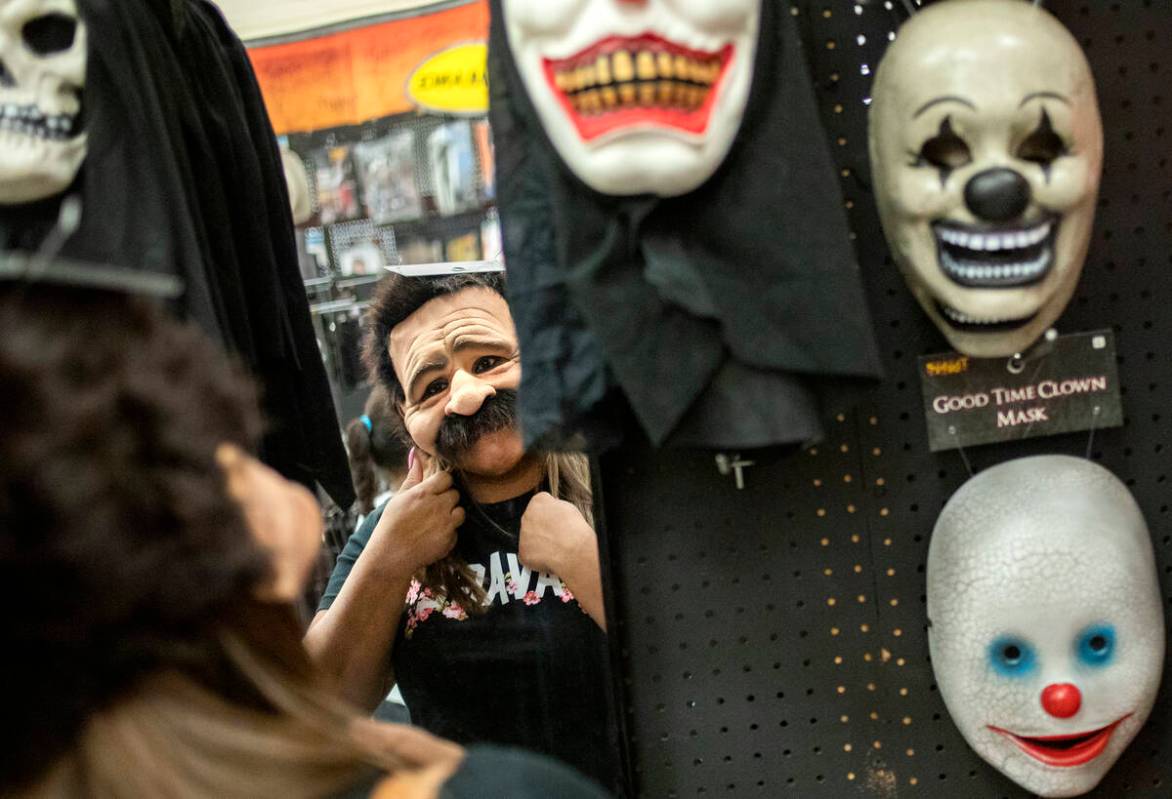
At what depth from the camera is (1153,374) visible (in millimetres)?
1168

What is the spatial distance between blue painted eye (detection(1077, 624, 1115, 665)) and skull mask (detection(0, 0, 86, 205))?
116cm

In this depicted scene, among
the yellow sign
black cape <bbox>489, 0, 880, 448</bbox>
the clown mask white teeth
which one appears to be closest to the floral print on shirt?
black cape <bbox>489, 0, 880, 448</bbox>

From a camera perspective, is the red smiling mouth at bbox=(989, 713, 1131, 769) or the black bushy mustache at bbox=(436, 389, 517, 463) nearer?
the red smiling mouth at bbox=(989, 713, 1131, 769)

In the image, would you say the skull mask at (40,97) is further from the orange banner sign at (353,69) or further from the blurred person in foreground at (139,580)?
the orange banner sign at (353,69)

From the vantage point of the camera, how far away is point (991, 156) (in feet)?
3.28

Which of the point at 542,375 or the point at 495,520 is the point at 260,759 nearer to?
the point at 542,375

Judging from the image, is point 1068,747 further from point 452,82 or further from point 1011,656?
point 452,82

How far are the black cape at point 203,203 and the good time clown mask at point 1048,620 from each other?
2.63 ft

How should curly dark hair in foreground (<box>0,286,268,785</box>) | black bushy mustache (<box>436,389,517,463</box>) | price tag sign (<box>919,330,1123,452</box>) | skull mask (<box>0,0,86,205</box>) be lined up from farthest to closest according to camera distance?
black bushy mustache (<box>436,389,517,463</box>)
price tag sign (<box>919,330,1123,452</box>)
skull mask (<box>0,0,86,205</box>)
curly dark hair in foreground (<box>0,286,268,785</box>)

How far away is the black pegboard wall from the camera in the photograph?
1.15m

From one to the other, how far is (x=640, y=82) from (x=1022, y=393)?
561 millimetres

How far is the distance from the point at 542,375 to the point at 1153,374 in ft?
2.34

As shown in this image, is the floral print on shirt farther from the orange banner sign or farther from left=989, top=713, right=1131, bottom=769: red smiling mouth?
the orange banner sign

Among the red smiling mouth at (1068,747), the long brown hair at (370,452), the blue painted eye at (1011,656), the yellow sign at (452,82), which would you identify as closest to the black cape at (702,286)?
the blue painted eye at (1011,656)
